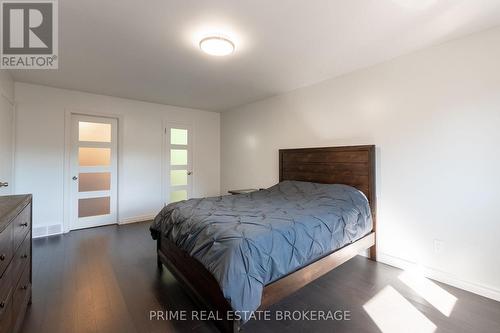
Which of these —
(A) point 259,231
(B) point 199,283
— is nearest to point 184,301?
(B) point 199,283

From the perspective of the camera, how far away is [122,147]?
4.29m

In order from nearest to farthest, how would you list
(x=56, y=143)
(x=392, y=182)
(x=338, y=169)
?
(x=392, y=182) → (x=338, y=169) → (x=56, y=143)

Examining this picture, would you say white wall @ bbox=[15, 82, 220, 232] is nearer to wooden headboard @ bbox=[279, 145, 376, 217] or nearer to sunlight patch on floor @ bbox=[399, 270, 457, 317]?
wooden headboard @ bbox=[279, 145, 376, 217]

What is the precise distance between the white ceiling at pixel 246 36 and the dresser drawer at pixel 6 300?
75.1 inches

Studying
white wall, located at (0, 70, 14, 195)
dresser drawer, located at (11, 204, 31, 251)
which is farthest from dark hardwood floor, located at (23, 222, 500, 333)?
white wall, located at (0, 70, 14, 195)

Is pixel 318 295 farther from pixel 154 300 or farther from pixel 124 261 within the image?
pixel 124 261

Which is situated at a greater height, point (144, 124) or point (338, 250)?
point (144, 124)

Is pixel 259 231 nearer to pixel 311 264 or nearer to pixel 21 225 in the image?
pixel 311 264

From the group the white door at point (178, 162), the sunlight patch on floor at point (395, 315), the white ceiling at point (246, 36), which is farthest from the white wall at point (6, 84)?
the sunlight patch on floor at point (395, 315)

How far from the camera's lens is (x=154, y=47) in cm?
241

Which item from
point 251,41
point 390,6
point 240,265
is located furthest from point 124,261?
point 390,6

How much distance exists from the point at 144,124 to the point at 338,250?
4.07 meters

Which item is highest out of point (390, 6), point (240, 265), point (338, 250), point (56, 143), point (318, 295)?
point (390, 6)

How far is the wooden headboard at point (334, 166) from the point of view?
2.78m
